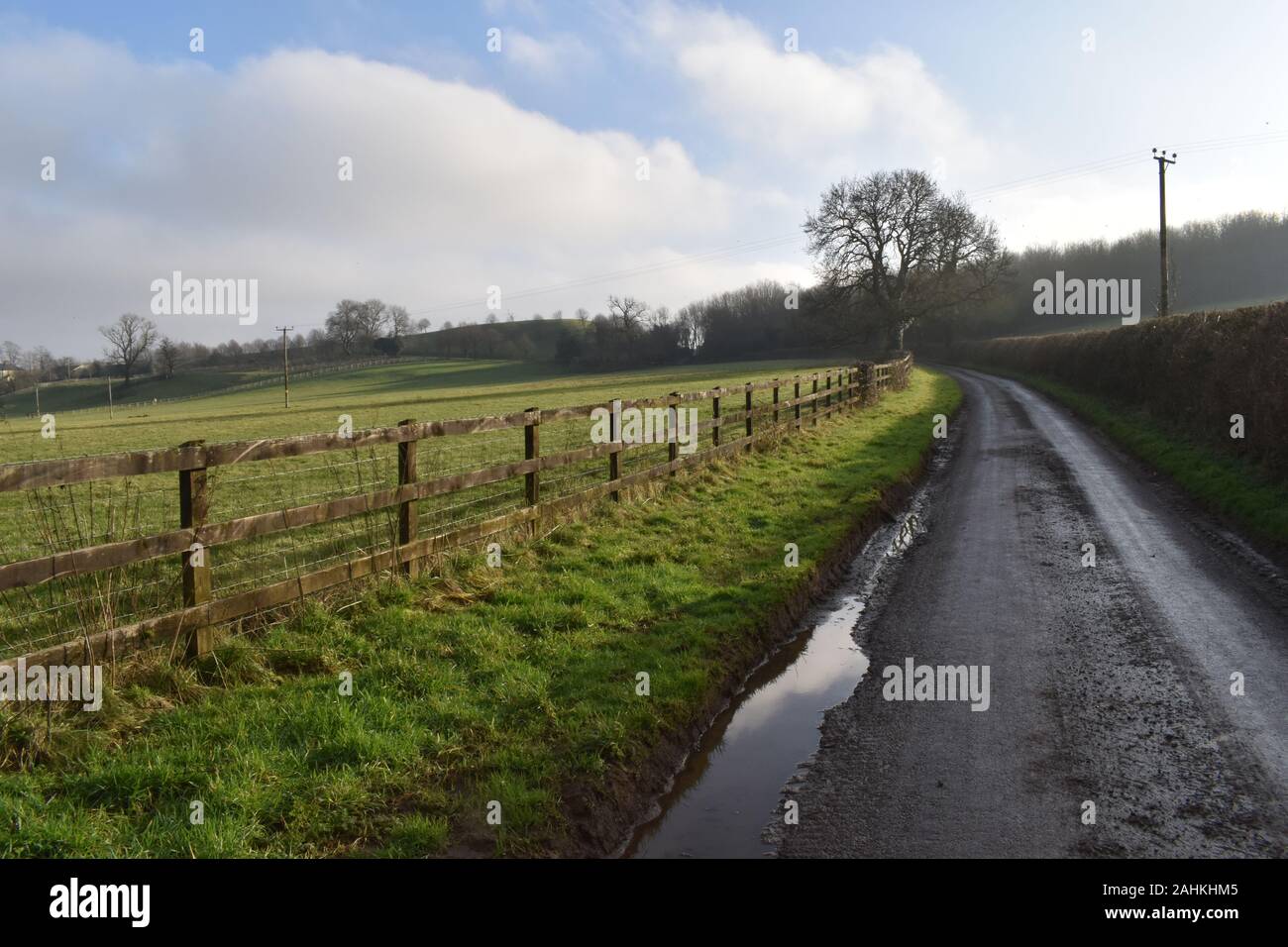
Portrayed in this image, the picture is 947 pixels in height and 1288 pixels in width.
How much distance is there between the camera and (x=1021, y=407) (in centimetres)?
2659

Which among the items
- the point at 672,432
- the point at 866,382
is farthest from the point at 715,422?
the point at 866,382

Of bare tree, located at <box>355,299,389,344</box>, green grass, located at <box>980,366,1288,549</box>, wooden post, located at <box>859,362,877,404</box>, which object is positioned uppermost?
bare tree, located at <box>355,299,389,344</box>

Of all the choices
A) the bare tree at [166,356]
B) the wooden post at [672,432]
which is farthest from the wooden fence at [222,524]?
the bare tree at [166,356]

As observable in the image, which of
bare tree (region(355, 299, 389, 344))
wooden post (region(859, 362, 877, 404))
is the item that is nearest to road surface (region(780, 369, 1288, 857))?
wooden post (region(859, 362, 877, 404))

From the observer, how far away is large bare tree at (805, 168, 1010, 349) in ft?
170

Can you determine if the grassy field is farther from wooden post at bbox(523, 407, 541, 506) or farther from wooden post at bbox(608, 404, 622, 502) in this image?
wooden post at bbox(523, 407, 541, 506)

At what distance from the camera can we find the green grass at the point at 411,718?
357cm

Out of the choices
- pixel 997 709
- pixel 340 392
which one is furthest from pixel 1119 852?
pixel 340 392

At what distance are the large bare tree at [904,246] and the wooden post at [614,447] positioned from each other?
45609 mm

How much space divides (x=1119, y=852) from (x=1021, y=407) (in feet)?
84.2

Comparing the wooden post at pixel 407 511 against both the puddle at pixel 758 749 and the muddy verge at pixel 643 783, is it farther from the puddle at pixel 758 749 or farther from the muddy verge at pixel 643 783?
the puddle at pixel 758 749

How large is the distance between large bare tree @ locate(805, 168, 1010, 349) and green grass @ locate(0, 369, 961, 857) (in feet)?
159
